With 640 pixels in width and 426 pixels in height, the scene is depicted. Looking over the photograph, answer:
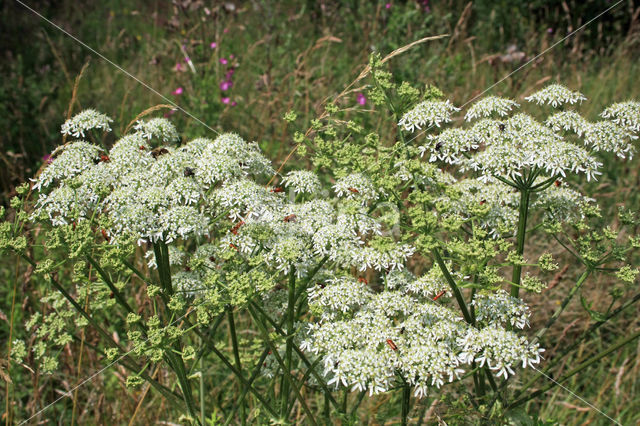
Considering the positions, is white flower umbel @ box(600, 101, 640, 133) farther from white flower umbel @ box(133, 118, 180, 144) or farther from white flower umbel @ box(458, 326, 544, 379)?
white flower umbel @ box(133, 118, 180, 144)

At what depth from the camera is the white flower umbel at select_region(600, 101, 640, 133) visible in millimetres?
2666

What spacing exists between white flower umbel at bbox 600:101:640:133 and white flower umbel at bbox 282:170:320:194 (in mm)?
1490

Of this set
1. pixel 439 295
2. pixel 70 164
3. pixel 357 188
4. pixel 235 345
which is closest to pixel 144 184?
pixel 70 164

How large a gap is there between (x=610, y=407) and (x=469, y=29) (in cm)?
866

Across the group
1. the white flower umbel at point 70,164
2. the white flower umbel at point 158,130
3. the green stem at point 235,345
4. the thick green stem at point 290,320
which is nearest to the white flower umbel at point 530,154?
the thick green stem at point 290,320

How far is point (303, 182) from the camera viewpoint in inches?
107

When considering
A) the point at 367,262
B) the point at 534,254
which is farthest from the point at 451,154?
the point at 534,254

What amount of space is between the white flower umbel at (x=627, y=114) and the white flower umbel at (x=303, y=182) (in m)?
1.49

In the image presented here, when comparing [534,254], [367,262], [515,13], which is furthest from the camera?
[515,13]

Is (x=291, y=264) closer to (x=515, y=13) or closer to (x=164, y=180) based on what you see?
(x=164, y=180)

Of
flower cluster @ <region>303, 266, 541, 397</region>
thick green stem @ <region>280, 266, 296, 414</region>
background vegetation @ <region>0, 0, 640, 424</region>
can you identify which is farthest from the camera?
background vegetation @ <region>0, 0, 640, 424</region>

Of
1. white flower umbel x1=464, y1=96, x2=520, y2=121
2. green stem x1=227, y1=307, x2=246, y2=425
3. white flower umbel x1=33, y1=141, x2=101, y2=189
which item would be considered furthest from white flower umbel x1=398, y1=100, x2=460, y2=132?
white flower umbel x1=33, y1=141, x2=101, y2=189

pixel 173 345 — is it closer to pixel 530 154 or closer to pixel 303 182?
pixel 303 182

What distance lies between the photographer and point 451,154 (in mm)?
2627
